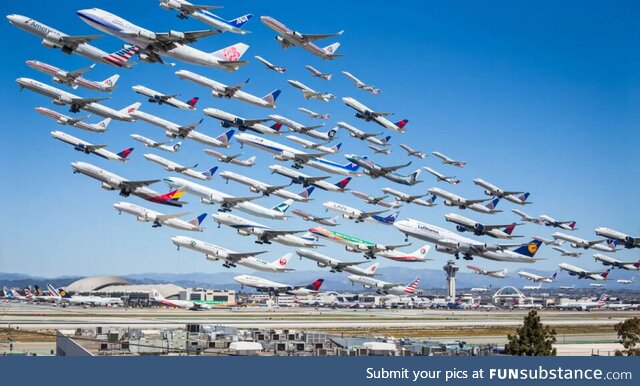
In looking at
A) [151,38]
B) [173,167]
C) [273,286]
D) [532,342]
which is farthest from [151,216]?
[532,342]

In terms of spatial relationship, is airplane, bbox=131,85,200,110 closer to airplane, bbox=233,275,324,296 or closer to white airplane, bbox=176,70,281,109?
white airplane, bbox=176,70,281,109

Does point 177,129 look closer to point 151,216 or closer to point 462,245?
point 151,216

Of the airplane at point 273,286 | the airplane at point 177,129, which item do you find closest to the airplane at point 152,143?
the airplane at point 177,129

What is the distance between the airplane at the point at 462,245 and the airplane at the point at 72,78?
5715cm

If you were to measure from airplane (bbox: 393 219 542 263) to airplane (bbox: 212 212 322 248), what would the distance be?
22.3m

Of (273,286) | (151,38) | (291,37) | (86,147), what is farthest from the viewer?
(273,286)

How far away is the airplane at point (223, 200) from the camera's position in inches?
5965

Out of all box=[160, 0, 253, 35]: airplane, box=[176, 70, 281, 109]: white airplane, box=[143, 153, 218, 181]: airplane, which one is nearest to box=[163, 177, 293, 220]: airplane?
box=[143, 153, 218, 181]: airplane

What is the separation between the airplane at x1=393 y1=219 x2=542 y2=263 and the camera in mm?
148375

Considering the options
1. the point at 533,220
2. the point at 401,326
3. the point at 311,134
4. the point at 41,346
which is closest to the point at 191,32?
the point at 41,346

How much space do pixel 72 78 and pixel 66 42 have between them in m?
11.5

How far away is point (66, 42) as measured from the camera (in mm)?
107312

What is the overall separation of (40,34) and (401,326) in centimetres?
9344

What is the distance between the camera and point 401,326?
16488cm
